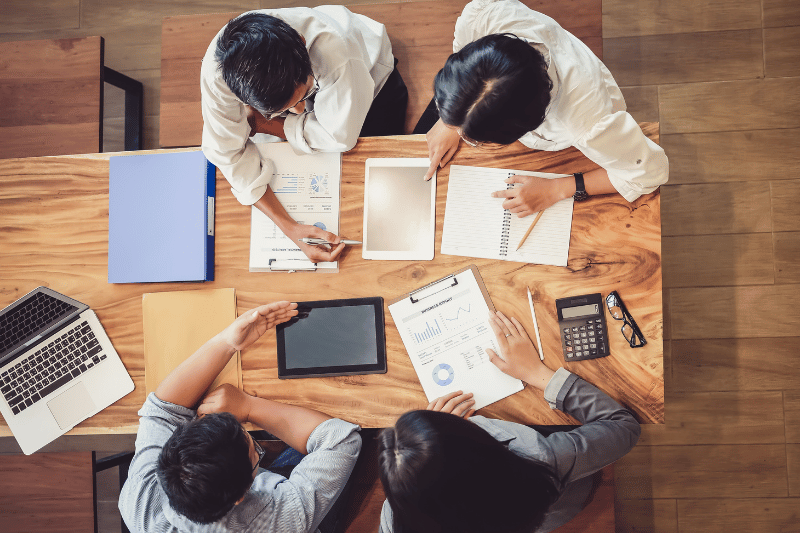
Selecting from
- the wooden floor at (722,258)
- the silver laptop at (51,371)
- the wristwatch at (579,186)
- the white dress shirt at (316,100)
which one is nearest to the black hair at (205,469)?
the silver laptop at (51,371)

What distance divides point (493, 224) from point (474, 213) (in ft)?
0.17

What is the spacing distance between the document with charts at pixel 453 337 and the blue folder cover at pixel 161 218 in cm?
50

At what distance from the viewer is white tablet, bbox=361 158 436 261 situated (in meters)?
1.17

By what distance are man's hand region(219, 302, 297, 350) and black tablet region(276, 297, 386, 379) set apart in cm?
2

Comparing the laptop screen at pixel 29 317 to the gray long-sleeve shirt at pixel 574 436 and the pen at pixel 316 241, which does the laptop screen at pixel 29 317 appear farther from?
the gray long-sleeve shirt at pixel 574 436

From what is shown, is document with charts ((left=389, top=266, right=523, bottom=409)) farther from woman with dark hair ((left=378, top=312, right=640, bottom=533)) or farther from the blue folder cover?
the blue folder cover

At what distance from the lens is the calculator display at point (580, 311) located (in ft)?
3.61

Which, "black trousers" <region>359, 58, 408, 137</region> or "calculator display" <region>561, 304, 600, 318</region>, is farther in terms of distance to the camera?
"black trousers" <region>359, 58, 408, 137</region>

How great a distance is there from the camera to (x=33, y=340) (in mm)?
1204

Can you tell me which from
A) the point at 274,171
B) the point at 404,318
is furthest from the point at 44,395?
the point at 404,318

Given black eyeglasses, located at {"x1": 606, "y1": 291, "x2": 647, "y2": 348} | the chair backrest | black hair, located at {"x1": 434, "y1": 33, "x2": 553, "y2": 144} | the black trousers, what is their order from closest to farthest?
1. black hair, located at {"x1": 434, "y1": 33, "x2": 553, "y2": 144}
2. black eyeglasses, located at {"x1": 606, "y1": 291, "x2": 647, "y2": 348}
3. the black trousers
4. the chair backrest

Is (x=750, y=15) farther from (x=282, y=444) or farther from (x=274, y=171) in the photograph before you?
(x=282, y=444)

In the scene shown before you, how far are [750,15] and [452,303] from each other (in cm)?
161

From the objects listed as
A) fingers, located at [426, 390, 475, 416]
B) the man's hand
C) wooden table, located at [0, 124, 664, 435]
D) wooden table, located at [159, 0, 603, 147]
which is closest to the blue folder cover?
wooden table, located at [0, 124, 664, 435]
